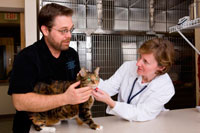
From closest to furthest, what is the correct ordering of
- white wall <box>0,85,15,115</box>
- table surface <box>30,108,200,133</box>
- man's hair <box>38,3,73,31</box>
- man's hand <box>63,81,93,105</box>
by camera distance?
1. man's hand <box>63,81,93,105</box>
2. table surface <box>30,108,200,133</box>
3. man's hair <box>38,3,73,31</box>
4. white wall <box>0,85,15,115</box>

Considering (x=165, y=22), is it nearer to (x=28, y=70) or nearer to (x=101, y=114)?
(x=101, y=114)

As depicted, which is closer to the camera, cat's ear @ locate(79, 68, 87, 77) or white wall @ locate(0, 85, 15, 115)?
cat's ear @ locate(79, 68, 87, 77)

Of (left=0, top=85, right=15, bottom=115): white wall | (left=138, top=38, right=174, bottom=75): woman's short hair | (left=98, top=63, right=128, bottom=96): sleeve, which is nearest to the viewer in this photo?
(left=138, top=38, right=174, bottom=75): woman's short hair

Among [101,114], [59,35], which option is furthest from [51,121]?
[101,114]

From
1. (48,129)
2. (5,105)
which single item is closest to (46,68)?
(48,129)

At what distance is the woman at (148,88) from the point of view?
1181 millimetres

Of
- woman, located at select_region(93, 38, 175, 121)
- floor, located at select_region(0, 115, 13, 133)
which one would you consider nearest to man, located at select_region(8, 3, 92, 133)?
woman, located at select_region(93, 38, 175, 121)

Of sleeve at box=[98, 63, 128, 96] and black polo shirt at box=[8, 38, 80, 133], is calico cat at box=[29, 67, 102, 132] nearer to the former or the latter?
black polo shirt at box=[8, 38, 80, 133]

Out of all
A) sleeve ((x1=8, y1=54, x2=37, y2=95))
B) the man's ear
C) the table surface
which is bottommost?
the table surface

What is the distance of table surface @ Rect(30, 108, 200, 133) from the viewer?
104 cm

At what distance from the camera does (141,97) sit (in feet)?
4.32

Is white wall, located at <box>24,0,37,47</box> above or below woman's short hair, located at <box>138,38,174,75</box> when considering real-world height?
above

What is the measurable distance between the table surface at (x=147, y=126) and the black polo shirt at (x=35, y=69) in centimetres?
20

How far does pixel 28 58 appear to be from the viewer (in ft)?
3.48
